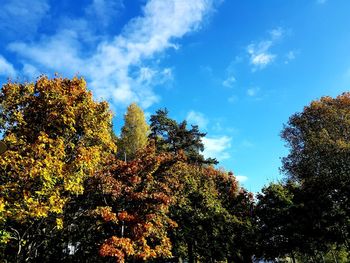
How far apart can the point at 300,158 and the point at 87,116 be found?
83.4ft

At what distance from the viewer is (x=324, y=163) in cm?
3159

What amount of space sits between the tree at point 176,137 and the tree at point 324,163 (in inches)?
464

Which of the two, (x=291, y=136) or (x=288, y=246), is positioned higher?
(x=291, y=136)

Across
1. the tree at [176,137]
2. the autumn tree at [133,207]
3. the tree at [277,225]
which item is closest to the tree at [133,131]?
the tree at [176,137]

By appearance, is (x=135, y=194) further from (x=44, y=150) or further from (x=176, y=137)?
(x=176, y=137)

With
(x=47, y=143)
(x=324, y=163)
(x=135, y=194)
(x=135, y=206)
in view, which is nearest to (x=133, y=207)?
(x=135, y=206)

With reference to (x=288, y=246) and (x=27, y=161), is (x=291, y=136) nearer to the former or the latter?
(x=288, y=246)

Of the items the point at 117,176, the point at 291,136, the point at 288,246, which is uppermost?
the point at 291,136

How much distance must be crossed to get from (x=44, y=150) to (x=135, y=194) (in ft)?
18.4

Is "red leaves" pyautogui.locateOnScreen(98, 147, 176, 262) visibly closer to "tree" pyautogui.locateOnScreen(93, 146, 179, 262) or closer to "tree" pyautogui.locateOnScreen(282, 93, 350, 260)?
"tree" pyautogui.locateOnScreen(93, 146, 179, 262)

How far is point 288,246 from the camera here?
27.5 metres

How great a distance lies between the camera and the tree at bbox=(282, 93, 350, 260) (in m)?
27.6

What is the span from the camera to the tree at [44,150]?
44.1 ft

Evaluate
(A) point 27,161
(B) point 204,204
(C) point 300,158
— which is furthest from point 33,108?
(C) point 300,158
